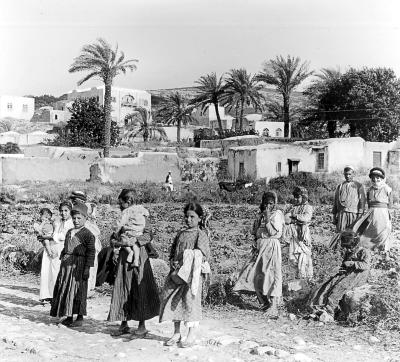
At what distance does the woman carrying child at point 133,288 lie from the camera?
18.2ft

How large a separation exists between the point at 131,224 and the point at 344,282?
7.45 ft

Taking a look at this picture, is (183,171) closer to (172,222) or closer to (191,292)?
(172,222)

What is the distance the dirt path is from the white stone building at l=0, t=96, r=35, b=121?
54528 mm

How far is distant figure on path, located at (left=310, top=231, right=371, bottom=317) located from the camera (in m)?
6.15

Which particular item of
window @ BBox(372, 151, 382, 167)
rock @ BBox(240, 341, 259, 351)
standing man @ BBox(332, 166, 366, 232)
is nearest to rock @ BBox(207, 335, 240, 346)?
rock @ BBox(240, 341, 259, 351)

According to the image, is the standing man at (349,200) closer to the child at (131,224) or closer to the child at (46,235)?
the child at (131,224)

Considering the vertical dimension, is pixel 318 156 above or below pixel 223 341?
above

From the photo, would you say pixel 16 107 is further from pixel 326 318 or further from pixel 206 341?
pixel 206 341

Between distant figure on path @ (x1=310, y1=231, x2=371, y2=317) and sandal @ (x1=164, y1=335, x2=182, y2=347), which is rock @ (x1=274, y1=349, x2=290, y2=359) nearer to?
sandal @ (x1=164, y1=335, x2=182, y2=347)

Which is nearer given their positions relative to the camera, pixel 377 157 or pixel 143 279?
pixel 143 279

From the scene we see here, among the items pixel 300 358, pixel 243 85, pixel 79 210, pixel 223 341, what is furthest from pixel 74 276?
pixel 243 85

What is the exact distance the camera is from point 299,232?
26.1ft

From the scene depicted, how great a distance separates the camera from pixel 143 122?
157ft

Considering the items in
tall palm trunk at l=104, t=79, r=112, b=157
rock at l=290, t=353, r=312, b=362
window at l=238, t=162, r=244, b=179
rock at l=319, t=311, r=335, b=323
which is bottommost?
rock at l=290, t=353, r=312, b=362
